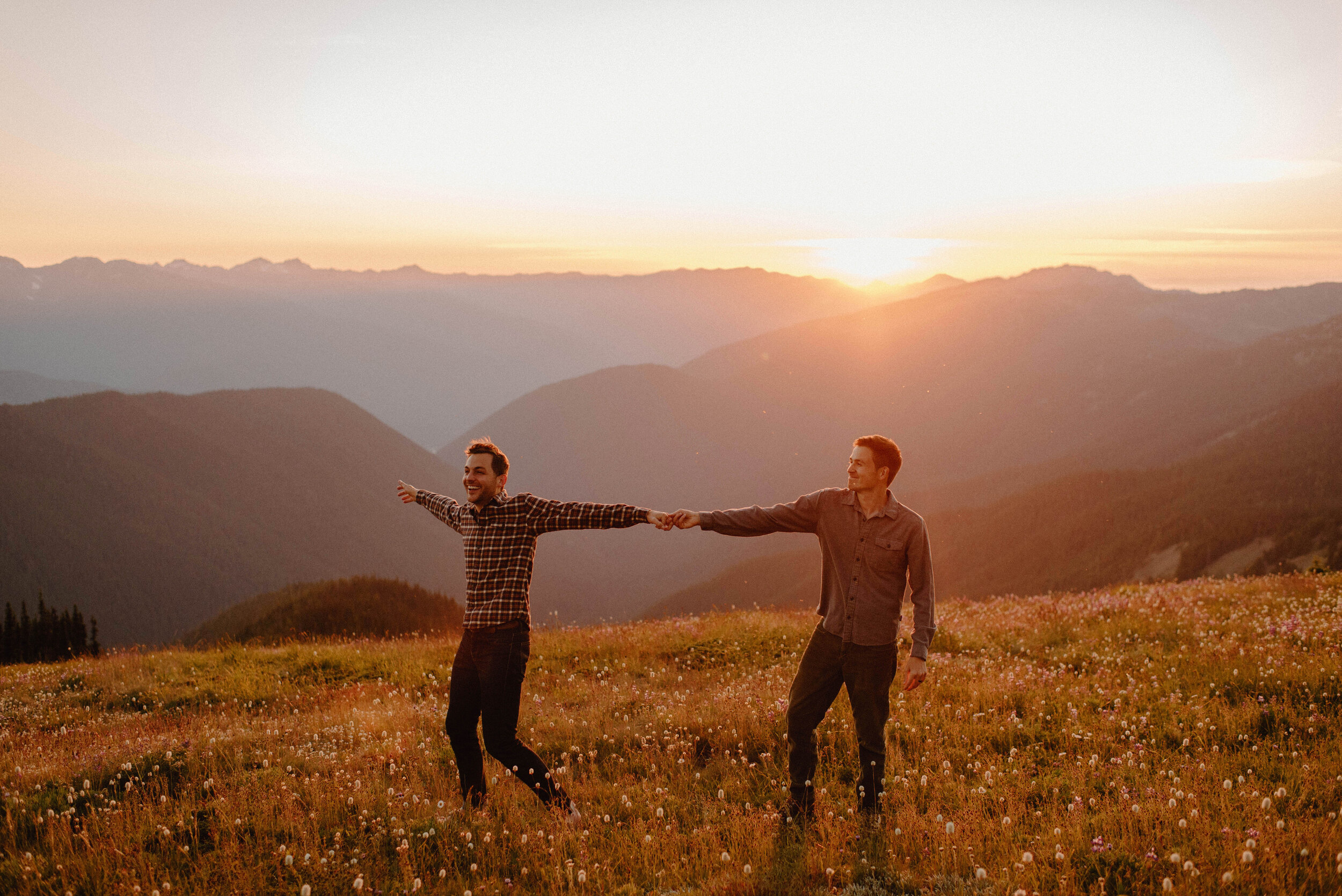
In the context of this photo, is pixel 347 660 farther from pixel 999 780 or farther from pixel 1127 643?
pixel 1127 643

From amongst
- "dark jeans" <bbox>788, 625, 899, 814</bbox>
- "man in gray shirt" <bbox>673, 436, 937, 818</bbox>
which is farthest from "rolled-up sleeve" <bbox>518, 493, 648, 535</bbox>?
"dark jeans" <bbox>788, 625, 899, 814</bbox>

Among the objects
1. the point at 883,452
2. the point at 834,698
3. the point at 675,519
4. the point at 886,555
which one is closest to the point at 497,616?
the point at 675,519

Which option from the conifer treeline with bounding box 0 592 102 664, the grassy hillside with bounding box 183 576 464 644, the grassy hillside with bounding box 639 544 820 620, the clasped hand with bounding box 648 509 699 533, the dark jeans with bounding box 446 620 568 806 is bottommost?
the grassy hillside with bounding box 639 544 820 620

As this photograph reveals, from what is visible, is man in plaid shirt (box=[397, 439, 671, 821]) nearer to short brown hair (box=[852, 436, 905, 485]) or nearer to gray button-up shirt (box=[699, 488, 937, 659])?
gray button-up shirt (box=[699, 488, 937, 659])

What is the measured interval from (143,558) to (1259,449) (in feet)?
762

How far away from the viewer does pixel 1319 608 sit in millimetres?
11602

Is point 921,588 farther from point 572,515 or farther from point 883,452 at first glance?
point 572,515

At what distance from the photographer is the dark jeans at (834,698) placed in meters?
5.86

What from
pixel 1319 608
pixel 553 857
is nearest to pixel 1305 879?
pixel 553 857

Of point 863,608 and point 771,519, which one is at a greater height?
point 771,519

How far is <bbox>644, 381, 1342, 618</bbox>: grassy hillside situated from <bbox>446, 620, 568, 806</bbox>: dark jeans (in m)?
78.9

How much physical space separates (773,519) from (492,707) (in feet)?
8.77

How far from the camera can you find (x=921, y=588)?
593 cm

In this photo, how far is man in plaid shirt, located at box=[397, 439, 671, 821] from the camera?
6102 millimetres
